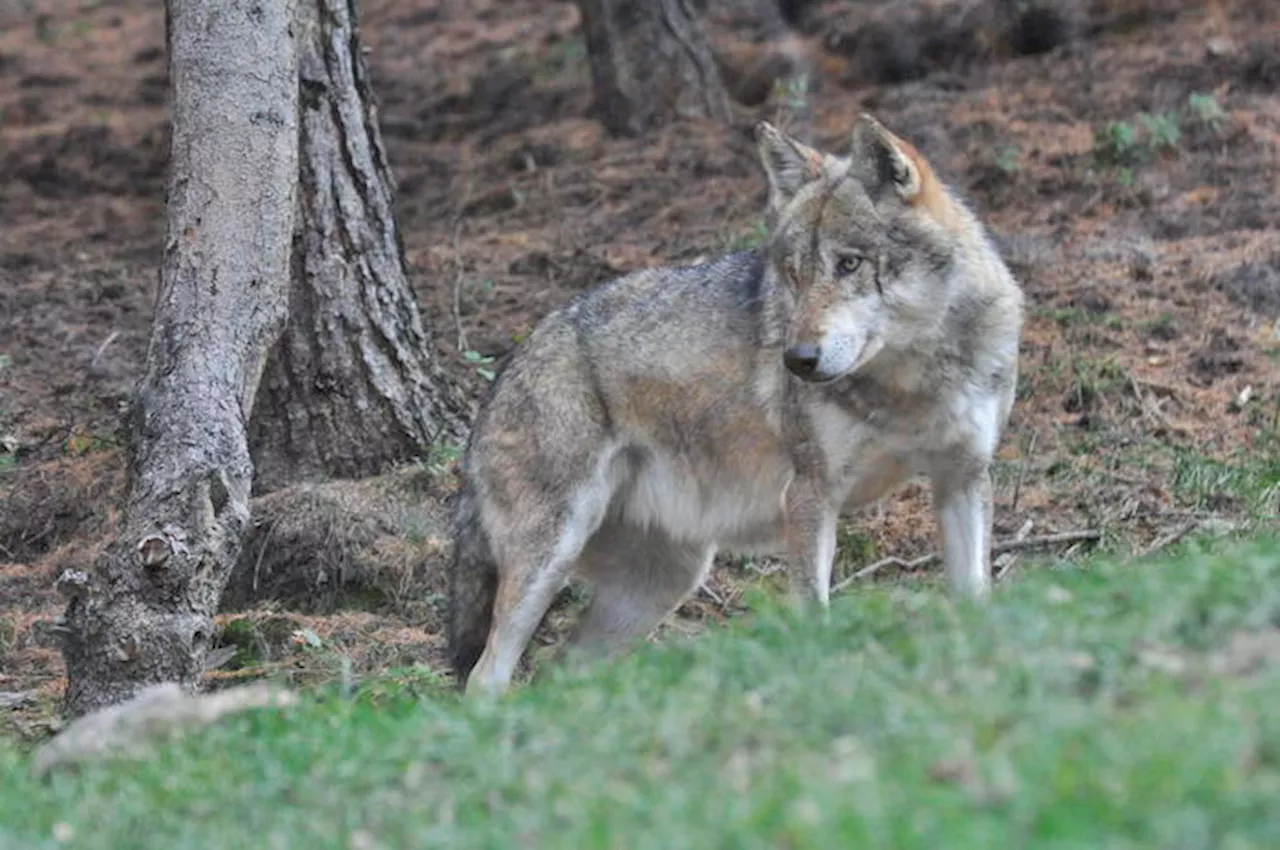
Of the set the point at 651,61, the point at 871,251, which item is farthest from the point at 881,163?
the point at 651,61

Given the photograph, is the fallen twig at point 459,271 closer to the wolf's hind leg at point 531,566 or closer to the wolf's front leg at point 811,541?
the wolf's hind leg at point 531,566

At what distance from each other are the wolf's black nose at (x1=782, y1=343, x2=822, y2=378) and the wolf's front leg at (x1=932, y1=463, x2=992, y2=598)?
37.9 inches

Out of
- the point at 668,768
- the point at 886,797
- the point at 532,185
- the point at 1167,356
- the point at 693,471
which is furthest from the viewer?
the point at 532,185

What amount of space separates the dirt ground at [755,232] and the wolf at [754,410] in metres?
1.23

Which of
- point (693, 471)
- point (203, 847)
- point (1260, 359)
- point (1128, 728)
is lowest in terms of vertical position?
point (1260, 359)

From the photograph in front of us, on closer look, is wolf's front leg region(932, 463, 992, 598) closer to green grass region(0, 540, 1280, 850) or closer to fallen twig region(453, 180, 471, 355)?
green grass region(0, 540, 1280, 850)

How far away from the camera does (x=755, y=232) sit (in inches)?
514

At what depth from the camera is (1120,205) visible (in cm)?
1372

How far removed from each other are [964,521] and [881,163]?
59.6 inches

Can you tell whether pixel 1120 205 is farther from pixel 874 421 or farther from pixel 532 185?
pixel 874 421

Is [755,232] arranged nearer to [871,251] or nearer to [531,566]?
[531,566]

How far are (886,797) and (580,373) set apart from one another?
188 inches

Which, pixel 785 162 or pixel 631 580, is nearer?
pixel 785 162

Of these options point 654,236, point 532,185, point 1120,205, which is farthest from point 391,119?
point 1120,205
